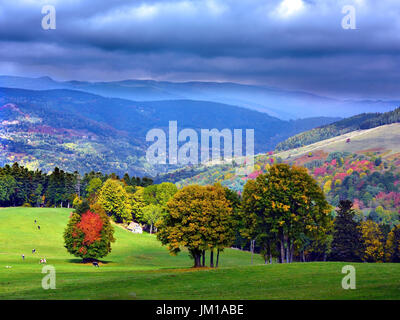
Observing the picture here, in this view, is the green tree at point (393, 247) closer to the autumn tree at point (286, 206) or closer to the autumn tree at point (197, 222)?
the autumn tree at point (286, 206)

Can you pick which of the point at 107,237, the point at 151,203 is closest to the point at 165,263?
the point at 107,237

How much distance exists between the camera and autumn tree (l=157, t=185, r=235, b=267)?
75.8 meters

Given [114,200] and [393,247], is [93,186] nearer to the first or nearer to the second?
[114,200]

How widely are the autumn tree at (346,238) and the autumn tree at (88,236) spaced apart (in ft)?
179

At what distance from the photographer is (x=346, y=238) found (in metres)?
119

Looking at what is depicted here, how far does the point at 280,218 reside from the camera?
253 ft

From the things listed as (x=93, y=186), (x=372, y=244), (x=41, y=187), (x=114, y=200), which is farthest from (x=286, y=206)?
(x=41, y=187)

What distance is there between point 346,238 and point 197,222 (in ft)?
183

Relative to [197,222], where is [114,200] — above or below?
above

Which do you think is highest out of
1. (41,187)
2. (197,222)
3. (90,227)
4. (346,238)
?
(41,187)

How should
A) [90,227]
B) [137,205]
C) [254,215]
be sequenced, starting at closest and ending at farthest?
[254,215] → [90,227] → [137,205]
